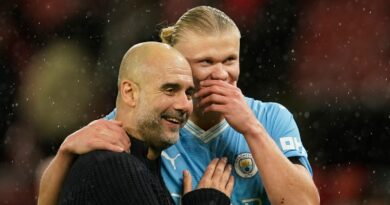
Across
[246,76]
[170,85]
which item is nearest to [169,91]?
[170,85]

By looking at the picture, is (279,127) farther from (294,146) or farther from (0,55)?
(0,55)

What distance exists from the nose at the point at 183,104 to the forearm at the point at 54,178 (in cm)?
39

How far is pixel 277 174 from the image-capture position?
2461mm

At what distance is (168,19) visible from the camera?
564 centimetres

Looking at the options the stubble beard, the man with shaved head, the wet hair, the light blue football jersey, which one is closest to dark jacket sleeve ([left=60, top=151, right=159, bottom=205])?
the man with shaved head

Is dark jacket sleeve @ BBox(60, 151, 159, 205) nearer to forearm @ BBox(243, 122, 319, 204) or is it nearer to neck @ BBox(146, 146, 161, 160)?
neck @ BBox(146, 146, 161, 160)

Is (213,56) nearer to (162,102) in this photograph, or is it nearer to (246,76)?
(162,102)

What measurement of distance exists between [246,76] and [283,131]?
2835mm

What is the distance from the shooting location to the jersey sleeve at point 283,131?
2.65 meters

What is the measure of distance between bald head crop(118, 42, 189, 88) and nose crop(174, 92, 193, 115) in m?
0.10

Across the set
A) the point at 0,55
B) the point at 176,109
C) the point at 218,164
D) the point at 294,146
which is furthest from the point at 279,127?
the point at 0,55

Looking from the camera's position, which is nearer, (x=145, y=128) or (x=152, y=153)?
(x=145, y=128)

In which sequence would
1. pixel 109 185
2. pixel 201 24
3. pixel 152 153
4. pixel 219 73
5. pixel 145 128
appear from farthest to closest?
pixel 201 24 < pixel 219 73 < pixel 152 153 < pixel 145 128 < pixel 109 185

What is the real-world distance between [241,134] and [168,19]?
3022 millimetres
